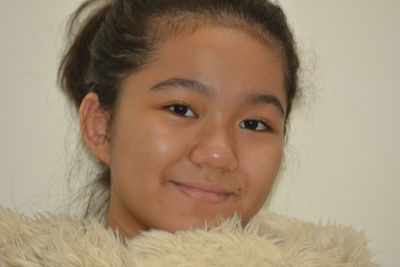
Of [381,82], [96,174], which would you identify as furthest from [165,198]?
[381,82]

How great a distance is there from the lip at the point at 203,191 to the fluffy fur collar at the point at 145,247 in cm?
9

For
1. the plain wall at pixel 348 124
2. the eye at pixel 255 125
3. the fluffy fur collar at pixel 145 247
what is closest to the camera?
the fluffy fur collar at pixel 145 247

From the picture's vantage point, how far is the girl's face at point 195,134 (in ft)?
2.45

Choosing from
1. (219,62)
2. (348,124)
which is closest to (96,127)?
(219,62)

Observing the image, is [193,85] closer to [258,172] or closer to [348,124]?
[258,172]

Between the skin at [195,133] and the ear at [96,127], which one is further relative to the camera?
the ear at [96,127]

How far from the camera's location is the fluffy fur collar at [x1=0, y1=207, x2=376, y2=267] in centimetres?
60

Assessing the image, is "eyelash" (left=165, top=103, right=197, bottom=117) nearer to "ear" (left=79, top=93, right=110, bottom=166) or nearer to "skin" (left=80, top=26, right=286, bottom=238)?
"skin" (left=80, top=26, right=286, bottom=238)

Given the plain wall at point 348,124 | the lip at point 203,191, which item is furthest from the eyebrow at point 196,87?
the plain wall at point 348,124

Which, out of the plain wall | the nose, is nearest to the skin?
the nose

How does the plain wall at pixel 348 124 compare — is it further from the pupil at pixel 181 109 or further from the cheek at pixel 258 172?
the pupil at pixel 181 109

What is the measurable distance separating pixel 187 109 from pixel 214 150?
104 mm

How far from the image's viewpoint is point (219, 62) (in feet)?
2.51

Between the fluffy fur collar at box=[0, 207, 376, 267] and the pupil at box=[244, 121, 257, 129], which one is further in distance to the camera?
the pupil at box=[244, 121, 257, 129]
